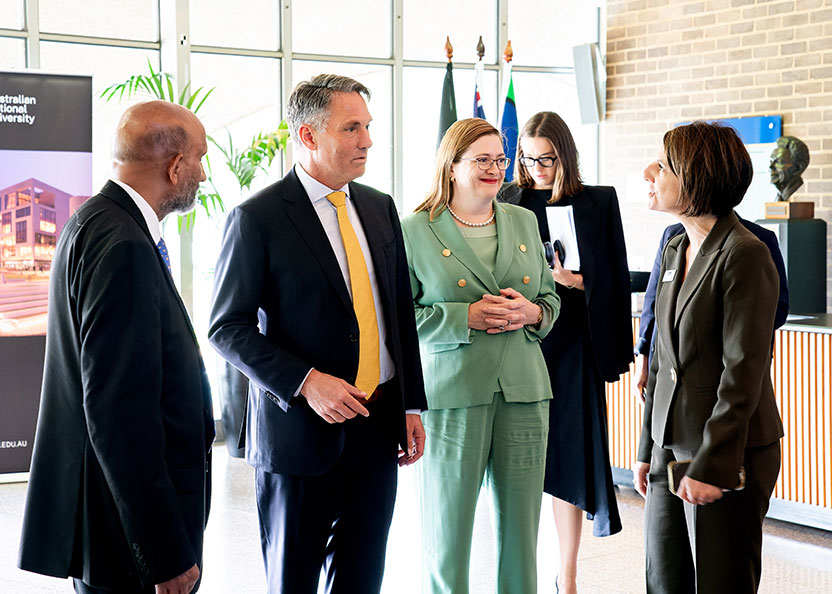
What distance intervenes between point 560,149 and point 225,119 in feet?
14.7

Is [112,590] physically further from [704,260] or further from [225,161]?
[225,161]

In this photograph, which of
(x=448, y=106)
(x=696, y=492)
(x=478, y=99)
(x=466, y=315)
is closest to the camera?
(x=696, y=492)

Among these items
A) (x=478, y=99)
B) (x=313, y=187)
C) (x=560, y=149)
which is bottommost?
(x=313, y=187)

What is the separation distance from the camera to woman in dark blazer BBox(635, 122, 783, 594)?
2156 mm

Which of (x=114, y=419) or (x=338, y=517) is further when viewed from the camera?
(x=338, y=517)

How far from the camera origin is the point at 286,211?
234 centimetres

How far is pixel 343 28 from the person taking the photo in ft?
25.9

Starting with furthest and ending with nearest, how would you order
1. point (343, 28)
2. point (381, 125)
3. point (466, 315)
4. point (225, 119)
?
point (381, 125) < point (343, 28) < point (225, 119) < point (466, 315)

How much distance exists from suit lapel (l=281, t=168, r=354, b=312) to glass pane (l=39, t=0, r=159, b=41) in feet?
16.8

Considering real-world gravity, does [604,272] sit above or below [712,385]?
above

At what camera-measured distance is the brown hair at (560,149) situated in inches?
137

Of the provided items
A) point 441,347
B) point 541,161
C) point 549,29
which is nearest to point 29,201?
point 541,161

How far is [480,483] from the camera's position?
9.42 ft

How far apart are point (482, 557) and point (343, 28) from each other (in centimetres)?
513
